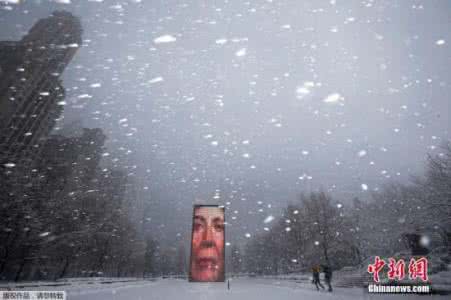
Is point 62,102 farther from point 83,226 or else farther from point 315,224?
point 315,224

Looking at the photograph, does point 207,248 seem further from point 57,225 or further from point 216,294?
point 216,294

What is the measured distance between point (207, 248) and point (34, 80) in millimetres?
64427

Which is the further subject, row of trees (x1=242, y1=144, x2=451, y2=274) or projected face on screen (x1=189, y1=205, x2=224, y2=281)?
row of trees (x1=242, y1=144, x2=451, y2=274)

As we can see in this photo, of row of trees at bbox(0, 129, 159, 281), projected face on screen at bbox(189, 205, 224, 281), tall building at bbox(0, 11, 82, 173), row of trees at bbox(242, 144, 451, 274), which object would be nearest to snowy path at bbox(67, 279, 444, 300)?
row of trees at bbox(0, 129, 159, 281)

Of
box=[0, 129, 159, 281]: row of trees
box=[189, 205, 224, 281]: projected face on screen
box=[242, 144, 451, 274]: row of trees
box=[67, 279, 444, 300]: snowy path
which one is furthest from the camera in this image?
box=[242, 144, 451, 274]: row of trees

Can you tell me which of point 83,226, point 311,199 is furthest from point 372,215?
point 83,226

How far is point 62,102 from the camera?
72125 millimetres

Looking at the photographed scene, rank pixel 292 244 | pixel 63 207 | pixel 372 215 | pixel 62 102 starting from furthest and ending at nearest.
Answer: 1. pixel 62 102
2. pixel 292 244
3. pixel 372 215
4. pixel 63 207

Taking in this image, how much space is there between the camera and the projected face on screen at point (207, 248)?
1251 inches

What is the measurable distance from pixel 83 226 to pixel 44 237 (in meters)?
5.33

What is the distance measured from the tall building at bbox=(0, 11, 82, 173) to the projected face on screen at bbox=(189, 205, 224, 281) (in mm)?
34789

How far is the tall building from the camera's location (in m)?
59.3

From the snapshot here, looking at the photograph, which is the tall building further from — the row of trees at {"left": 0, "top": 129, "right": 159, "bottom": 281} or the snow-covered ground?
the snow-covered ground

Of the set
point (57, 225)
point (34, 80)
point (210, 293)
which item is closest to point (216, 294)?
point (210, 293)
